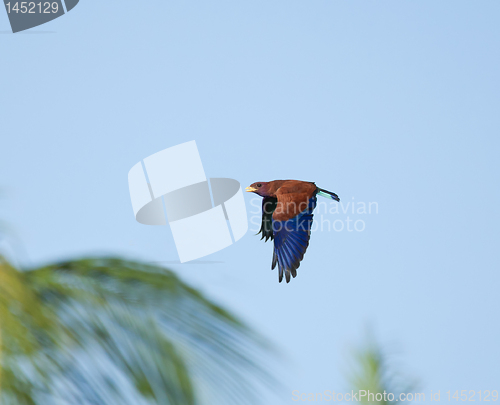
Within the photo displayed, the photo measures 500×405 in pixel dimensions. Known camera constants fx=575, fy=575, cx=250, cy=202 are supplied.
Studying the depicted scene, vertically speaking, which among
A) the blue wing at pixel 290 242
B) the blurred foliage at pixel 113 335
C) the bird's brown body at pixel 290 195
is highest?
the blurred foliage at pixel 113 335

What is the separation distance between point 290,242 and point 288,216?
368mm

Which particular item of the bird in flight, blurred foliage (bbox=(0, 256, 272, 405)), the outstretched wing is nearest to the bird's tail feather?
the bird in flight

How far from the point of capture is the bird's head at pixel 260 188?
23.8ft

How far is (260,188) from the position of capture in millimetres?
7289

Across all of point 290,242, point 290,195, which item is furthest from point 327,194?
point 290,242

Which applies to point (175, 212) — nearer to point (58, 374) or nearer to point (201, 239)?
A: point (201, 239)

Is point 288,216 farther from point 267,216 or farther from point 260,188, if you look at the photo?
point 260,188

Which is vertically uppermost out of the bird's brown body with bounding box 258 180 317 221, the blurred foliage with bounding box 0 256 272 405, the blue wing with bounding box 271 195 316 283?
the blurred foliage with bounding box 0 256 272 405

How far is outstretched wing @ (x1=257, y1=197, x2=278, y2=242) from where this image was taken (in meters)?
6.98

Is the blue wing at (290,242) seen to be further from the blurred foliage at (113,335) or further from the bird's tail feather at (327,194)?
the blurred foliage at (113,335)

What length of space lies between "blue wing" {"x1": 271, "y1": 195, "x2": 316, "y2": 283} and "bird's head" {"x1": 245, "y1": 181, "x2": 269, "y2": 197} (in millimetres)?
685

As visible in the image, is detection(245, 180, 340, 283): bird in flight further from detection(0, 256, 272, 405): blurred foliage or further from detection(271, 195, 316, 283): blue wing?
detection(0, 256, 272, 405): blurred foliage

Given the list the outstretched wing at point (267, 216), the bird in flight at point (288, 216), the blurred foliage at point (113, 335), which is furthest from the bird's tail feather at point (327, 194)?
the blurred foliage at point (113, 335)

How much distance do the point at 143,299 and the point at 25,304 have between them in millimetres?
195
